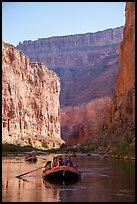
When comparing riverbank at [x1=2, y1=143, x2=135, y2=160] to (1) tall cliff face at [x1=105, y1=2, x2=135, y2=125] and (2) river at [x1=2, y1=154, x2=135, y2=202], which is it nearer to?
(1) tall cliff face at [x1=105, y1=2, x2=135, y2=125]

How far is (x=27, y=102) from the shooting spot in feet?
333

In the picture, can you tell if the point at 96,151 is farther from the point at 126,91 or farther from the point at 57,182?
the point at 57,182

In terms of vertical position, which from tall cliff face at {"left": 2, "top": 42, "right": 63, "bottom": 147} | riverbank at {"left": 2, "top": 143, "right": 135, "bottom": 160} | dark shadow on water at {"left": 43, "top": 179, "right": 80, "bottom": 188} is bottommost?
riverbank at {"left": 2, "top": 143, "right": 135, "bottom": 160}

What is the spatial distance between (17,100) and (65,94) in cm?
8988

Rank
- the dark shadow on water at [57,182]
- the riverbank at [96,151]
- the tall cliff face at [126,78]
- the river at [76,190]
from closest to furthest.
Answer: the river at [76,190], the dark shadow on water at [57,182], the riverbank at [96,151], the tall cliff face at [126,78]

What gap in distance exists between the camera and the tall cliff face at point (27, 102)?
8888 cm

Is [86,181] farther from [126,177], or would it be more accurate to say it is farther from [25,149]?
[25,149]

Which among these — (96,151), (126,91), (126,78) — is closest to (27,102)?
(126,78)

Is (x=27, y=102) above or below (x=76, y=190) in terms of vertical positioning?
above

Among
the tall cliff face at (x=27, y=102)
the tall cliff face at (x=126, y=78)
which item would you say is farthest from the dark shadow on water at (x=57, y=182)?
the tall cliff face at (x=27, y=102)

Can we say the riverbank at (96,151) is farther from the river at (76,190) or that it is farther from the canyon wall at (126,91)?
the river at (76,190)

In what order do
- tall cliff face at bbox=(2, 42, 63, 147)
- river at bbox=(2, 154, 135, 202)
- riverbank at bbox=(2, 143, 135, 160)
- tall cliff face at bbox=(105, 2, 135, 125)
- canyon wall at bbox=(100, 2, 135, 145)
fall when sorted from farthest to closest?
1. tall cliff face at bbox=(2, 42, 63, 147)
2. tall cliff face at bbox=(105, 2, 135, 125)
3. canyon wall at bbox=(100, 2, 135, 145)
4. riverbank at bbox=(2, 143, 135, 160)
5. river at bbox=(2, 154, 135, 202)

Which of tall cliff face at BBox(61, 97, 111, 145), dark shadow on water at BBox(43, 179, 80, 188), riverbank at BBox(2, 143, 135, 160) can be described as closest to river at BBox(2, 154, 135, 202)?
dark shadow on water at BBox(43, 179, 80, 188)

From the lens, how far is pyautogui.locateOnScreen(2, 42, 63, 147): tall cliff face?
88875 mm
